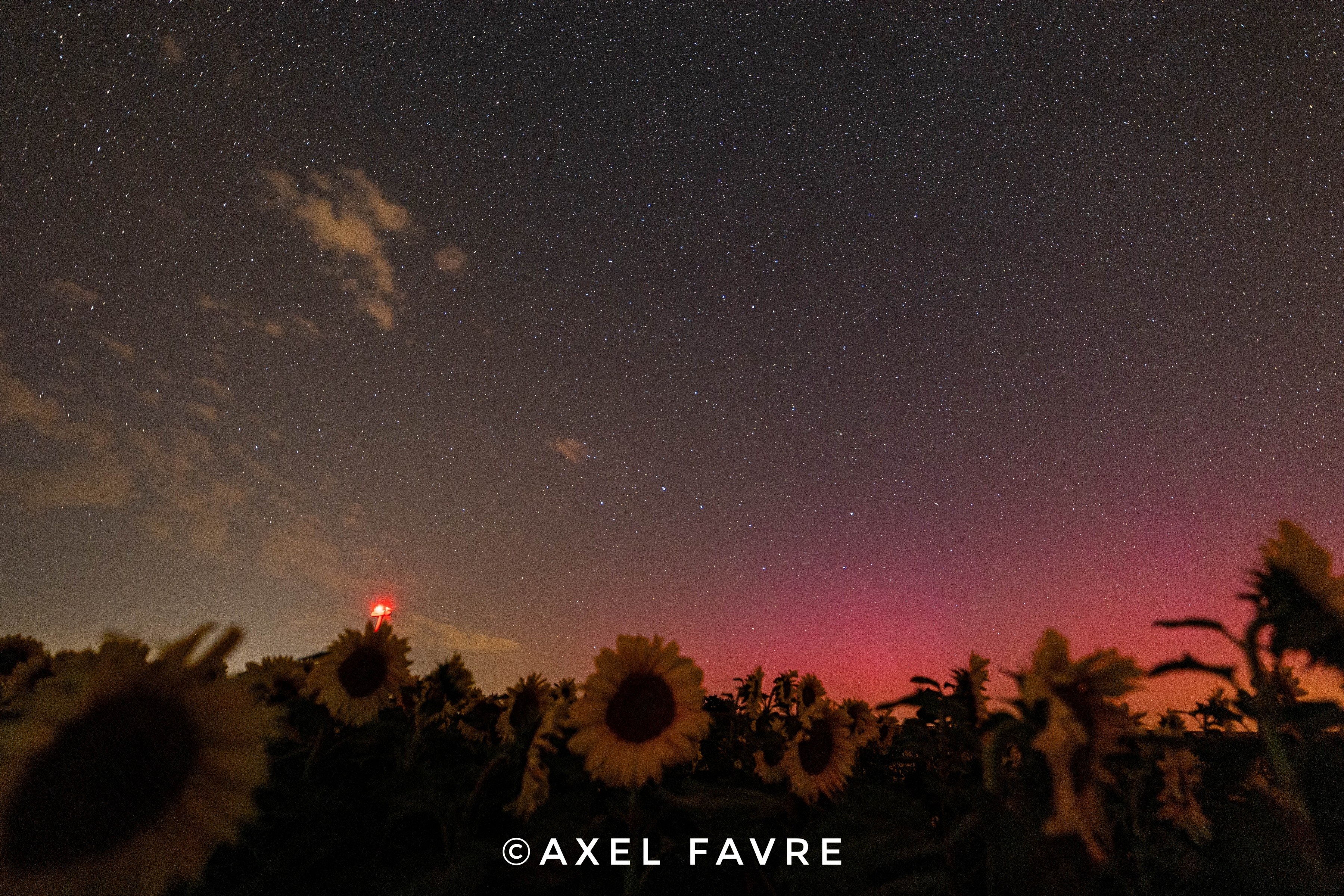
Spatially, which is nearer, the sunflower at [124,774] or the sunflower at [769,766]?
the sunflower at [124,774]

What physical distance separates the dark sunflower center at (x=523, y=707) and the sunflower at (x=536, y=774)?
125 centimetres

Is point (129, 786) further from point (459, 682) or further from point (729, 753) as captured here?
point (729, 753)

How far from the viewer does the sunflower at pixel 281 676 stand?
3.76m

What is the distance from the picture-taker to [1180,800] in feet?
6.51

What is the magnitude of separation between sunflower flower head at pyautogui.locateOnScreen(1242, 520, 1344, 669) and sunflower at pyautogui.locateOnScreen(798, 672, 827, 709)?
11.5 feet

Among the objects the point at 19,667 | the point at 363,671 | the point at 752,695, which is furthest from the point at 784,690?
the point at 19,667

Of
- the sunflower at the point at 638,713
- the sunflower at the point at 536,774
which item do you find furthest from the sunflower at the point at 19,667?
the sunflower at the point at 638,713

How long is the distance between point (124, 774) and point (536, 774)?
1068mm

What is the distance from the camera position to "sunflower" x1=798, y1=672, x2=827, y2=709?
15.7 ft

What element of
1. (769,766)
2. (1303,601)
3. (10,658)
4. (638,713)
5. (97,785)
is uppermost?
(10,658)

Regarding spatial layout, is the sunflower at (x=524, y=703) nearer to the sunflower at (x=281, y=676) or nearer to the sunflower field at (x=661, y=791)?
the sunflower field at (x=661, y=791)

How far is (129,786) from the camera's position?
1396 mm

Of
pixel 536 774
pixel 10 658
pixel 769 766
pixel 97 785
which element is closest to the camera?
pixel 97 785

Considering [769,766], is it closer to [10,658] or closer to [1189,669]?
[1189,669]
